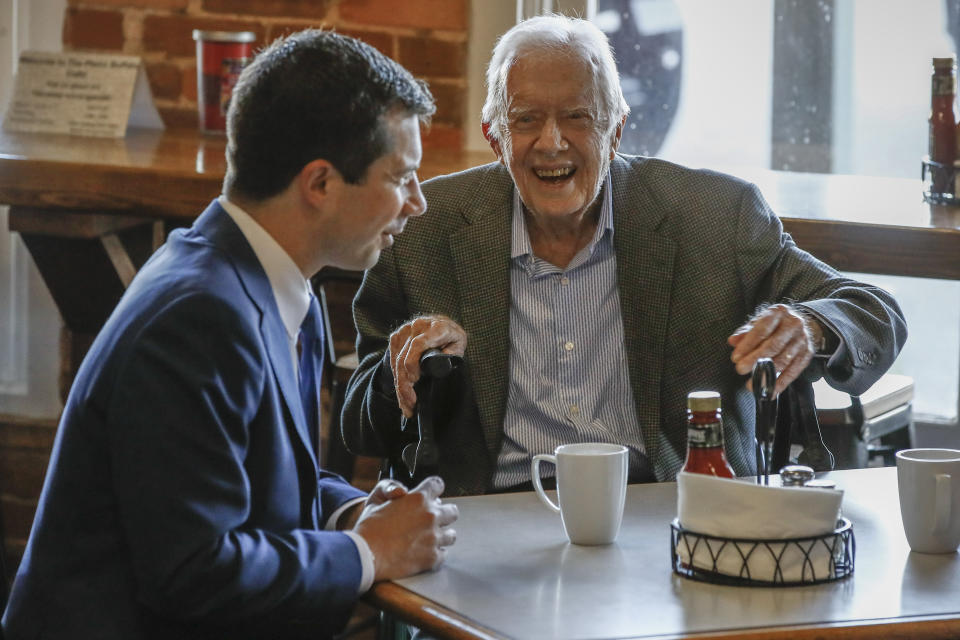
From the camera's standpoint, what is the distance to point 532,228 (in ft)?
6.65

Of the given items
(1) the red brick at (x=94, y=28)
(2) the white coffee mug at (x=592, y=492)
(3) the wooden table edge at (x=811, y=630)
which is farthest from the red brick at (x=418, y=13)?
(3) the wooden table edge at (x=811, y=630)

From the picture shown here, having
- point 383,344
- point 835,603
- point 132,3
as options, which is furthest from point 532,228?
point 132,3

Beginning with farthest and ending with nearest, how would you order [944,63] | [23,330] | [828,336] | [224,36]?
[23,330]
[224,36]
[944,63]
[828,336]

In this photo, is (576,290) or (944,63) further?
(944,63)

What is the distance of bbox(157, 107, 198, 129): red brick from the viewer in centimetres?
305

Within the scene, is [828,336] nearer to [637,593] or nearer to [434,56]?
[637,593]

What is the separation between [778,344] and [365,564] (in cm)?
62

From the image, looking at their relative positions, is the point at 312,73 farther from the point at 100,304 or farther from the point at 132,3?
the point at 132,3

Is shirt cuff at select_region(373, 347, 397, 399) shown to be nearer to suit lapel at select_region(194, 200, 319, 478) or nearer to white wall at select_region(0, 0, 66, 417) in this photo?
suit lapel at select_region(194, 200, 319, 478)

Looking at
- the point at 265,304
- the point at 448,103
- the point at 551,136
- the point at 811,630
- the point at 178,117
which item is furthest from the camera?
the point at 178,117

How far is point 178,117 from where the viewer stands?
3.05 metres

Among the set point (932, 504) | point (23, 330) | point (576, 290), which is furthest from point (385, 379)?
point (23, 330)

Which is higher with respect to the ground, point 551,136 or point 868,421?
point 551,136

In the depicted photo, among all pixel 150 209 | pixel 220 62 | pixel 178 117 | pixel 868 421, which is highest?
pixel 220 62
